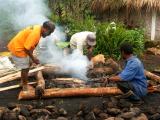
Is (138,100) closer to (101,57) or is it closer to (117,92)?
(117,92)

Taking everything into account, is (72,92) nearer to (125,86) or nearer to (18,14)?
(125,86)

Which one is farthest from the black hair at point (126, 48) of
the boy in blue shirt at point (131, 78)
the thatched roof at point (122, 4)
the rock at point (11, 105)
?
the thatched roof at point (122, 4)

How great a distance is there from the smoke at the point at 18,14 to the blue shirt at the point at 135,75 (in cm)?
799

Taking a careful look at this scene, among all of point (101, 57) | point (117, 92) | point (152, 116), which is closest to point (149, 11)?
point (101, 57)

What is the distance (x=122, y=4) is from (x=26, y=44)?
7.77m

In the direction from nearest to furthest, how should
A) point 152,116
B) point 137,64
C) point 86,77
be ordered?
point 152,116 → point 137,64 → point 86,77

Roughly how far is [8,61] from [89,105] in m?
3.86

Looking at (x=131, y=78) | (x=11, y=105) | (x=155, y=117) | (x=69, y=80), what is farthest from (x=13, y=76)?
(x=155, y=117)

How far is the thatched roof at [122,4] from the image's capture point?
56.7 feet

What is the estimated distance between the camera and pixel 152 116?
30.7 ft

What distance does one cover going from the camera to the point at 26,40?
35.2ft

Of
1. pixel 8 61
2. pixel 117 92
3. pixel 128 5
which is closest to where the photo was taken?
pixel 117 92

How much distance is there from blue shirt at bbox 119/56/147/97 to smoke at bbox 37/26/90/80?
207 centimetres

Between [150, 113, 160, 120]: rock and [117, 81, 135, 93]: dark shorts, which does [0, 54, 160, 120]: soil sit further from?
[117, 81, 135, 93]: dark shorts
